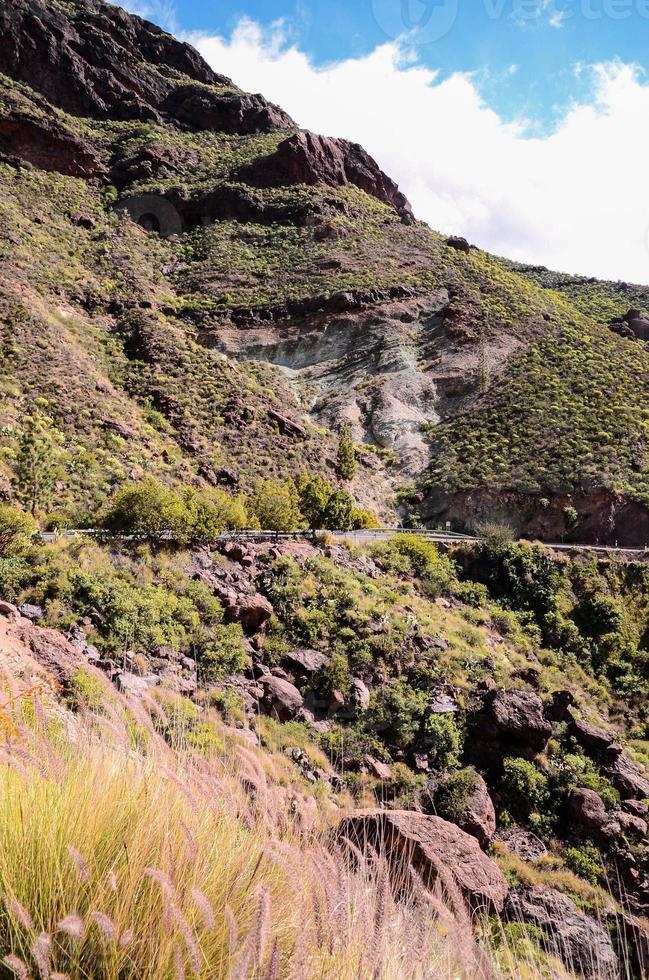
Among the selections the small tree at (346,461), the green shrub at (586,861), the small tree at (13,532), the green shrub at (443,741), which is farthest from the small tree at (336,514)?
the green shrub at (586,861)

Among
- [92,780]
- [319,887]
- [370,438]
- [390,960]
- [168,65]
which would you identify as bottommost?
[390,960]

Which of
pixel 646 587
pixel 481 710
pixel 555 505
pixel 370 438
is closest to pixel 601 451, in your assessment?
pixel 555 505

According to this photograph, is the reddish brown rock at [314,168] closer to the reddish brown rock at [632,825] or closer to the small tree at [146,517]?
the small tree at [146,517]

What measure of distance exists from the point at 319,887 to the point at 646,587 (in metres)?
25.4

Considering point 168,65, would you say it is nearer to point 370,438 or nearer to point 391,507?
point 370,438

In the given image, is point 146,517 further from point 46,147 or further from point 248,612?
point 46,147

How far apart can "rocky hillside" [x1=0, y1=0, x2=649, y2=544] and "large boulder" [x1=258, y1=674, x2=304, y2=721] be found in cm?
1147

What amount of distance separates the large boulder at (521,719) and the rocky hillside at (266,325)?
15.4 meters

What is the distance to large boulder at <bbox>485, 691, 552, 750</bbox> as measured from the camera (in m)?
12.4

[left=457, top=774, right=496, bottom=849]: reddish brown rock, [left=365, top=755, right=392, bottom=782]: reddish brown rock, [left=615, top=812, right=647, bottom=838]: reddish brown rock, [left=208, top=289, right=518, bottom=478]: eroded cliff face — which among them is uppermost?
[left=208, top=289, right=518, bottom=478]: eroded cliff face

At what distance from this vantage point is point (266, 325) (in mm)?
48469

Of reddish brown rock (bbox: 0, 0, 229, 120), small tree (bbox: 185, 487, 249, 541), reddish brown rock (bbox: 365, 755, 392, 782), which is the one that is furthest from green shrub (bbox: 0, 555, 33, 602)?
reddish brown rock (bbox: 0, 0, 229, 120)

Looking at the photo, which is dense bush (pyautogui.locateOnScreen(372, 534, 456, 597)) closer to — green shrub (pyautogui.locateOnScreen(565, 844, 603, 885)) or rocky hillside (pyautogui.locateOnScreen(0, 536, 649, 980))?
rocky hillside (pyautogui.locateOnScreen(0, 536, 649, 980))

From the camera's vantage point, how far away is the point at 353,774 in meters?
10.2
